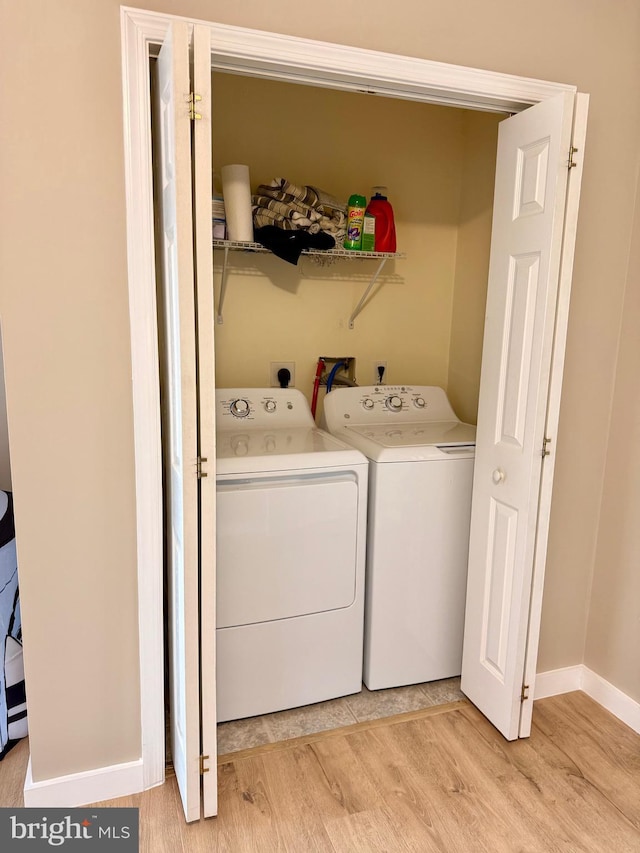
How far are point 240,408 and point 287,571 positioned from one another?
70 cm

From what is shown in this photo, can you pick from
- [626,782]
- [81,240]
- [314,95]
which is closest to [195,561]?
[81,240]

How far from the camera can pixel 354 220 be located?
246 centimetres

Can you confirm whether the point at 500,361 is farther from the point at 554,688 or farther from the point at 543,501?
the point at 554,688

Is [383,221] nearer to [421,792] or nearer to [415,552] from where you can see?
[415,552]

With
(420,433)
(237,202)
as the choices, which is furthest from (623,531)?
(237,202)

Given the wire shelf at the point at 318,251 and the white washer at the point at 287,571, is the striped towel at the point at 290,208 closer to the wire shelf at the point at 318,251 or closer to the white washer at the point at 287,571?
the wire shelf at the point at 318,251

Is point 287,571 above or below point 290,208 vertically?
below

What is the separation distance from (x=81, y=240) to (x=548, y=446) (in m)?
1.43

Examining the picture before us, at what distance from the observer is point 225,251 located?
7.75ft

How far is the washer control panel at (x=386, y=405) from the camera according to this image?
255 centimetres

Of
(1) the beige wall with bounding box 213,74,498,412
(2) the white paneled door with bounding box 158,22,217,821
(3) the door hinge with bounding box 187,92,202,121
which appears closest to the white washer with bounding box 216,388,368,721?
(2) the white paneled door with bounding box 158,22,217,821

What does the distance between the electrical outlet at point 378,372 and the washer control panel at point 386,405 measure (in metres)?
0.17

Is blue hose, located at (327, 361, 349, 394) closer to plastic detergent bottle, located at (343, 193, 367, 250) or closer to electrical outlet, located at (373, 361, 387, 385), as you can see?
electrical outlet, located at (373, 361, 387, 385)

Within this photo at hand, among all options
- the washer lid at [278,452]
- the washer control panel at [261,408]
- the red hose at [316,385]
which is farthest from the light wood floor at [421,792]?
the red hose at [316,385]
